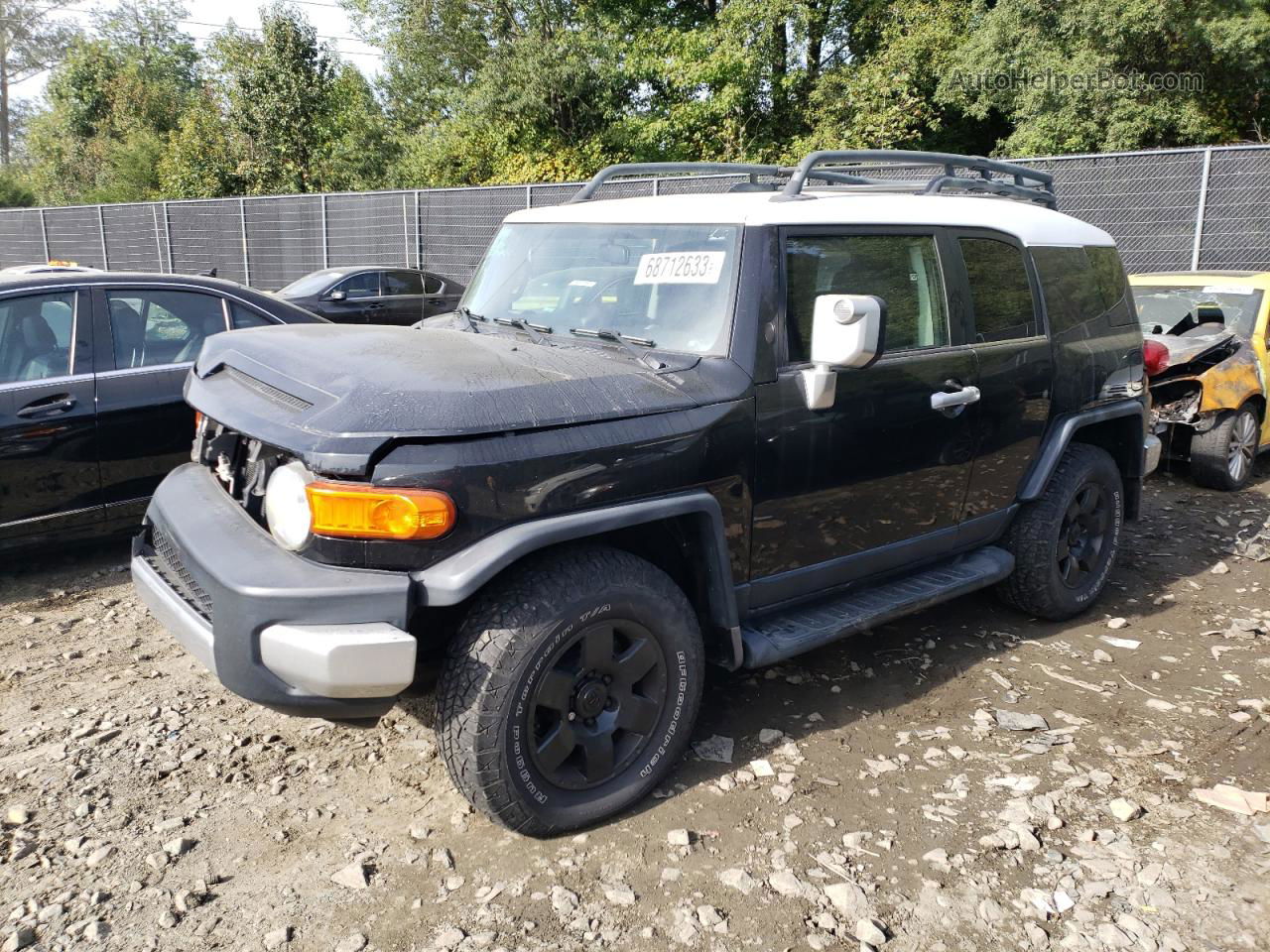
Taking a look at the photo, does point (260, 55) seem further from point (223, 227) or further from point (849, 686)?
point (849, 686)

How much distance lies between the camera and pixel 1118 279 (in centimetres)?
496

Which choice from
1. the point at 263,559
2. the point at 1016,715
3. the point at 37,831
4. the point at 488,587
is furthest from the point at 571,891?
the point at 1016,715

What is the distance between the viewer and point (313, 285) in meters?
13.3

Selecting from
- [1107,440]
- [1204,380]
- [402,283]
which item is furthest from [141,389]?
[402,283]

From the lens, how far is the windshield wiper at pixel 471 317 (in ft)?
13.0

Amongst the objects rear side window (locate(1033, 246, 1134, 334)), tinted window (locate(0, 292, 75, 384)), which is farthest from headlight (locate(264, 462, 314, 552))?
rear side window (locate(1033, 246, 1134, 334))

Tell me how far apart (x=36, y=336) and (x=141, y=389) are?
22.1 inches

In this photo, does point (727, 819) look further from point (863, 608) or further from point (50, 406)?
point (50, 406)

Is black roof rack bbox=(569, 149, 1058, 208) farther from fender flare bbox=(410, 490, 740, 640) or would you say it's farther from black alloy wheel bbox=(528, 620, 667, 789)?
black alloy wheel bbox=(528, 620, 667, 789)

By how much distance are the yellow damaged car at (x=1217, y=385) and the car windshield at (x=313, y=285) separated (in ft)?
32.9

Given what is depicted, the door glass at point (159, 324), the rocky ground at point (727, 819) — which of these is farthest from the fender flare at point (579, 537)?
the door glass at point (159, 324)

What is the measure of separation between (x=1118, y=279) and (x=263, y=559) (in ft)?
14.2

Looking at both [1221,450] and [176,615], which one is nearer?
[176,615]

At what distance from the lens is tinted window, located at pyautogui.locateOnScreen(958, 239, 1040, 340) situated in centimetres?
406
